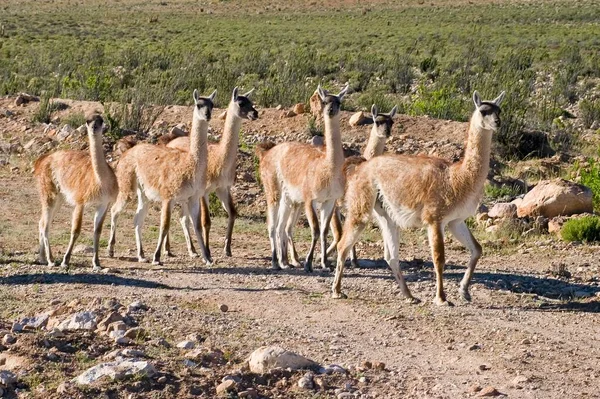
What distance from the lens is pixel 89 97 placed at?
27031 millimetres

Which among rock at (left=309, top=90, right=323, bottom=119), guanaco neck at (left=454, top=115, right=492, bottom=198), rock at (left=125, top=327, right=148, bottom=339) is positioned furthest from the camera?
rock at (left=309, top=90, right=323, bottom=119)

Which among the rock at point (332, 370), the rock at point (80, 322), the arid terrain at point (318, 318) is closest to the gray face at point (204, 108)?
the arid terrain at point (318, 318)

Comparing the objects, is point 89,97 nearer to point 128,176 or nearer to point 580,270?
point 128,176

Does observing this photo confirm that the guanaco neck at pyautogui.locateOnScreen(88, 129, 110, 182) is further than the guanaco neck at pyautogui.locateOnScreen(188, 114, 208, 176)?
No

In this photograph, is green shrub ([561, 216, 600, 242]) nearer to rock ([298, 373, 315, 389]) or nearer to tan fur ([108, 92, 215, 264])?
tan fur ([108, 92, 215, 264])

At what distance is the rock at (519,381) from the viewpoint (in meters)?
8.42

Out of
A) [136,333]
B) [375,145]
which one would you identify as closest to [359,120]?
[375,145]

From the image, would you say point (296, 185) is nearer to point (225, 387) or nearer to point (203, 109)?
point (203, 109)

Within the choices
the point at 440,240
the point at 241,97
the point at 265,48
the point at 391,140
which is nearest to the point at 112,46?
the point at 265,48

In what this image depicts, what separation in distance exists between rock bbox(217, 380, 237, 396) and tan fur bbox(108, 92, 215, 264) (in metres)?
5.69

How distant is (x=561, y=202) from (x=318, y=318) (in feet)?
22.9

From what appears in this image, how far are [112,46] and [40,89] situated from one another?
871 inches

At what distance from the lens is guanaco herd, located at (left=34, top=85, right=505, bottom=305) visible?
1140cm

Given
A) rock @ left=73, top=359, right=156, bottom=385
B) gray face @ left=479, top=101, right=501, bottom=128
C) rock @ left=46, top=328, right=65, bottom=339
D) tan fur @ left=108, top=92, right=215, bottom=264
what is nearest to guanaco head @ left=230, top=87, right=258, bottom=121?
tan fur @ left=108, top=92, right=215, bottom=264
